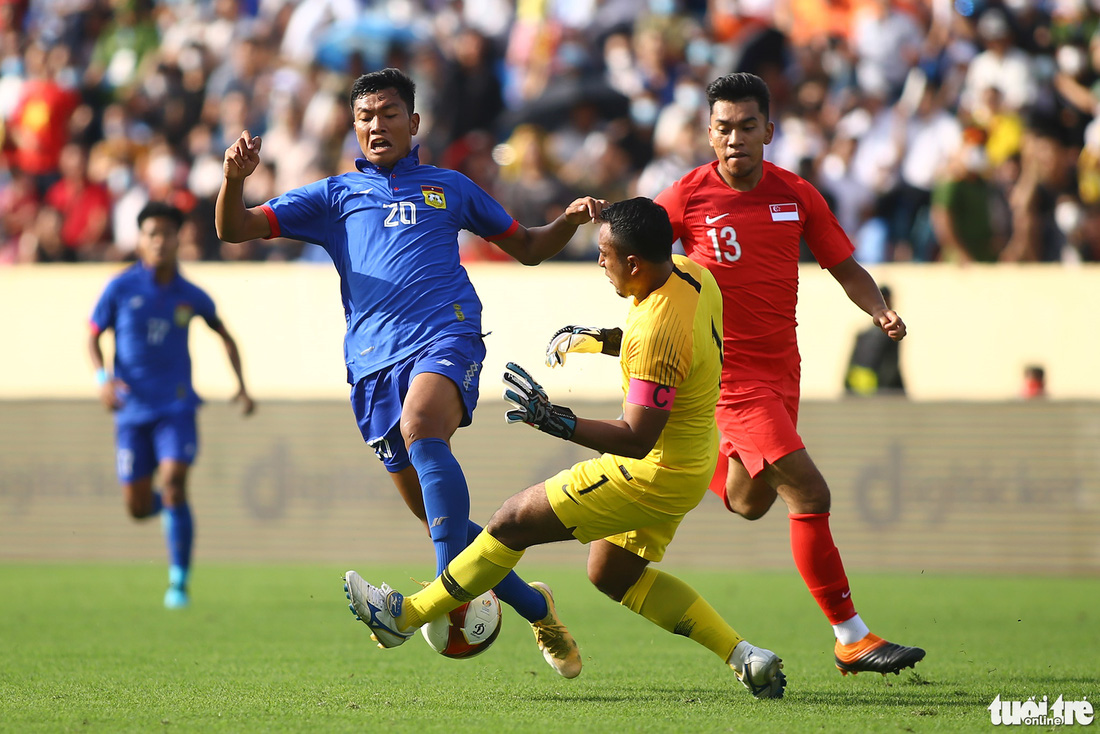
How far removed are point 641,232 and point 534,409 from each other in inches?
34.1

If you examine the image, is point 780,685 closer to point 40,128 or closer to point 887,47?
point 887,47

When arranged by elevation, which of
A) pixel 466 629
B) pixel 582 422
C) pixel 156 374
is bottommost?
pixel 156 374

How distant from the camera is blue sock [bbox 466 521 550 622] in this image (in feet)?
19.3

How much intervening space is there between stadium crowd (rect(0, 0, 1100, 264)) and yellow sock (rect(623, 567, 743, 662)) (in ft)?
27.4

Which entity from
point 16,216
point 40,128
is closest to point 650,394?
point 16,216

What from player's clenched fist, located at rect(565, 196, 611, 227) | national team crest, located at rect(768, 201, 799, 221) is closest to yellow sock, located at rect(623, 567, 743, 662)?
player's clenched fist, located at rect(565, 196, 611, 227)

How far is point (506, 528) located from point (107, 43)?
47.0 feet

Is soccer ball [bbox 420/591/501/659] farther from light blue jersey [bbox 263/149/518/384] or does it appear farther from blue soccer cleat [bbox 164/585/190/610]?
blue soccer cleat [bbox 164/585/190/610]

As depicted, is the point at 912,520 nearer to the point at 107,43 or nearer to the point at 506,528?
the point at 506,528

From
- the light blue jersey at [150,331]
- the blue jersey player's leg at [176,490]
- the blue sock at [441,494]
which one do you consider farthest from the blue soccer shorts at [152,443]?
the blue sock at [441,494]

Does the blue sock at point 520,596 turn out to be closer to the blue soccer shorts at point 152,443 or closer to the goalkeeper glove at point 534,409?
the goalkeeper glove at point 534,409

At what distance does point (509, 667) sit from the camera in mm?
6723

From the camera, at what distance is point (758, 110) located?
20.5 ft

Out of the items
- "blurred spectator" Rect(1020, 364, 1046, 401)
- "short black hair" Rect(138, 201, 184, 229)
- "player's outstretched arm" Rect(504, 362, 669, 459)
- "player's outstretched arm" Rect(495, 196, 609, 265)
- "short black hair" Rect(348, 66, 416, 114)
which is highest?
"short black hair" Rect(348, 66, 416, 114)
